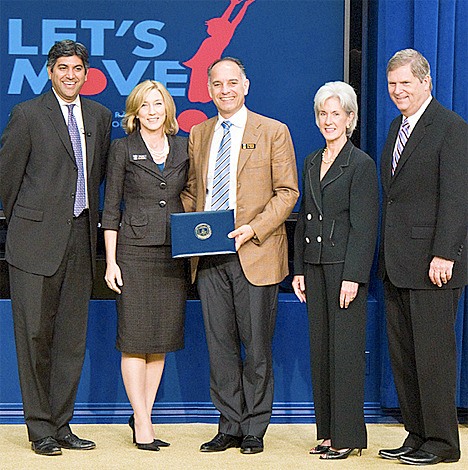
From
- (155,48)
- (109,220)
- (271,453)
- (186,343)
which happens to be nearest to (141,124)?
(109,220)

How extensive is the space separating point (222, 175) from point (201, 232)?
0.27 m

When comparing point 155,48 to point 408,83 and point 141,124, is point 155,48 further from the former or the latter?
point 408,83

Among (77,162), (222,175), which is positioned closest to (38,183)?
(77,162)

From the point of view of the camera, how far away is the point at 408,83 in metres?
3.98

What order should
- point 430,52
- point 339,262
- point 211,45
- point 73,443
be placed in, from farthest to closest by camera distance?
point 211,45
point 430,52
point 73,443
point 339,262

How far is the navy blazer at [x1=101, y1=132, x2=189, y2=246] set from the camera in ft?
13.7

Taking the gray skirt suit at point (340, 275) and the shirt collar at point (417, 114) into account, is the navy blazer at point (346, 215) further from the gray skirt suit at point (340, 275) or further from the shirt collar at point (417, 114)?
the shirt collar at point (417, 114)

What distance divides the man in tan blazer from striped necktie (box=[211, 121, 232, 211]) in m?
0.01

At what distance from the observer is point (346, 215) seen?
4.07m

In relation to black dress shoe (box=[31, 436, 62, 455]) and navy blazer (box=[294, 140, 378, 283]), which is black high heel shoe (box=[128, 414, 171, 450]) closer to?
black dress shoe (box=[31, 436, 62, 455])

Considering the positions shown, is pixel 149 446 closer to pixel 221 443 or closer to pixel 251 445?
pixel 221 443

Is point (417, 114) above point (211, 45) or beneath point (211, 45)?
beneath

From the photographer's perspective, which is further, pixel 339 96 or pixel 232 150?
pixel 232 150

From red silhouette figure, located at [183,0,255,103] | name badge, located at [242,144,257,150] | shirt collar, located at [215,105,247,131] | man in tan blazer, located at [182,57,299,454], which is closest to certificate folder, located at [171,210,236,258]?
man in tan blazer, located at [182,57,299,454]
